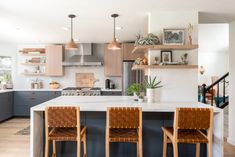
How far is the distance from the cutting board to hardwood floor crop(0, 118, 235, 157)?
2.01 meters

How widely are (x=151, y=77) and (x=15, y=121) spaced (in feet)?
14.5

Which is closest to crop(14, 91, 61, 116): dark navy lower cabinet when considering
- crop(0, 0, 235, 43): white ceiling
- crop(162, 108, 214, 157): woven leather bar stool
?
crop(0, 0, 235, 43): white ceiling

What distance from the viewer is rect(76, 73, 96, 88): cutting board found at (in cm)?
678

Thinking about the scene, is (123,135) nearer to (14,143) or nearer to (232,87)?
(14,143)

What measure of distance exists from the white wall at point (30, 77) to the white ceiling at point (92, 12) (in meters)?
1.97

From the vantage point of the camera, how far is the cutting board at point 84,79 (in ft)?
22.2

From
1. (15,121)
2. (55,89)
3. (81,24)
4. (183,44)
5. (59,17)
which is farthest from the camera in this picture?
(55,89)

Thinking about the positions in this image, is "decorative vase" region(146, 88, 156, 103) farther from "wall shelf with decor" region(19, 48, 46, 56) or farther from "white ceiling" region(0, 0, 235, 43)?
"wall shelf with decor" region(19, 48, 46, 56)

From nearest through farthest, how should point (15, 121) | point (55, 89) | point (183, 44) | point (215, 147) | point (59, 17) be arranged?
1. point (215, 147)
2. point (183, 44)
3. point (59, 17)
4. point (15, 121)
5. point (55, 89)

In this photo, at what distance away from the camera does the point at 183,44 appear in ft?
11.1

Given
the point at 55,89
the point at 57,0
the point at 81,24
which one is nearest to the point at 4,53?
the point at 55,89

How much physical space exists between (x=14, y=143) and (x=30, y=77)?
131 inches

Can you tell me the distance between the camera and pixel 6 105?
5.91m

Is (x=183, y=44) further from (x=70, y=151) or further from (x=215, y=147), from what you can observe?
(x=70, y=151)
